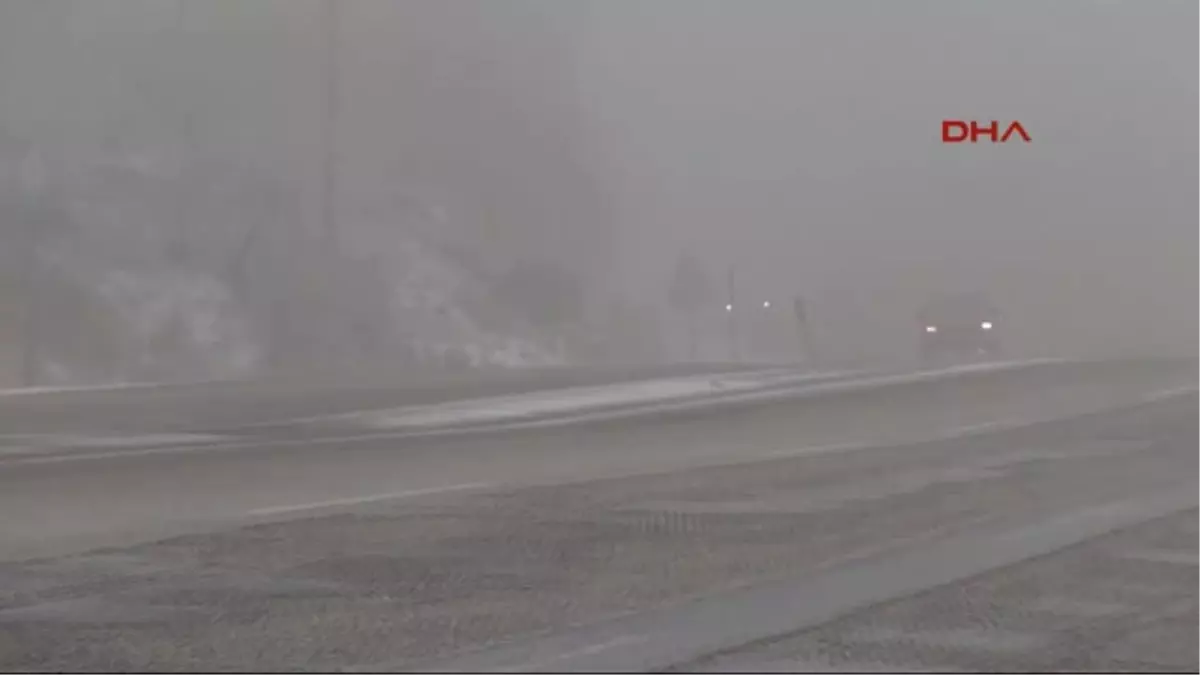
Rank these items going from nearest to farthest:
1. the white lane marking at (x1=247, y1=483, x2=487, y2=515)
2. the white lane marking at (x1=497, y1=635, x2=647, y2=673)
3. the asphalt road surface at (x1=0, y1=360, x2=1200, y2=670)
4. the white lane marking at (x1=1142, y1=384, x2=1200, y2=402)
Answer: the white lane marking at (x1=497, y1=635, x2=647, y2=673) → the asphalt road surface at (x1=0, y1=360, x2=1200, y2=670) → the white lane marking at (x1=247, y1=483, x2=487, y2=515) → the white lane marking at (x1=1142, y1=384, x2=1200, y2=402)

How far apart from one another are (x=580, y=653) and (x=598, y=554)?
12.5 ft

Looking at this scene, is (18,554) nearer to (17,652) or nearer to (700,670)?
(17,652)

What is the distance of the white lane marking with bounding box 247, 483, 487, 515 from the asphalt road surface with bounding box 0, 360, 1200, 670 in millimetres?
63

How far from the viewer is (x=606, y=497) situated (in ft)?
51.3

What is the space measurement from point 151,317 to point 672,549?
32223mm

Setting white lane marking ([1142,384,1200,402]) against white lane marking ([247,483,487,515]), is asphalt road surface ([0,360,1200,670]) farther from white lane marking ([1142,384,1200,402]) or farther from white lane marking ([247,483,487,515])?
white lane marking ([1142,384,1200,402])

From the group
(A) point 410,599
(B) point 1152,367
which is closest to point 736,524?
(A) point 410,599

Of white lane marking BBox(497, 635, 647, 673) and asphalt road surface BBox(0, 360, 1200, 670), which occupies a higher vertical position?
white lane marking BBox(497, 635, 647, 673)

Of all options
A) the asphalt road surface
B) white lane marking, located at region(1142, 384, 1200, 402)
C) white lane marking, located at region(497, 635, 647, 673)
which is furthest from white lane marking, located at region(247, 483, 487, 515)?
white lane marking, located at region(1142, 384, 1200, 402)

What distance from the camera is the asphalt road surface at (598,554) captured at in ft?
27.7

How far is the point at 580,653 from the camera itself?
805 cm

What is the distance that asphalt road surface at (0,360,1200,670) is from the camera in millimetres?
8453

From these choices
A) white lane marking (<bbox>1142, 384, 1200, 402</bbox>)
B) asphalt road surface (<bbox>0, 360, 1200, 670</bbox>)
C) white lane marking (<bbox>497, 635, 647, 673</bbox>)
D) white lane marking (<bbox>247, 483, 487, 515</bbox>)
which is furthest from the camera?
white lane marking (<bbox>1142, 384, 1200, 402</bbox>)

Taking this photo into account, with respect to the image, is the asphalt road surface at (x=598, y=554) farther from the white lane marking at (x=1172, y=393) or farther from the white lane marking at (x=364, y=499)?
the white lane marking at (x=1172, y=393)
